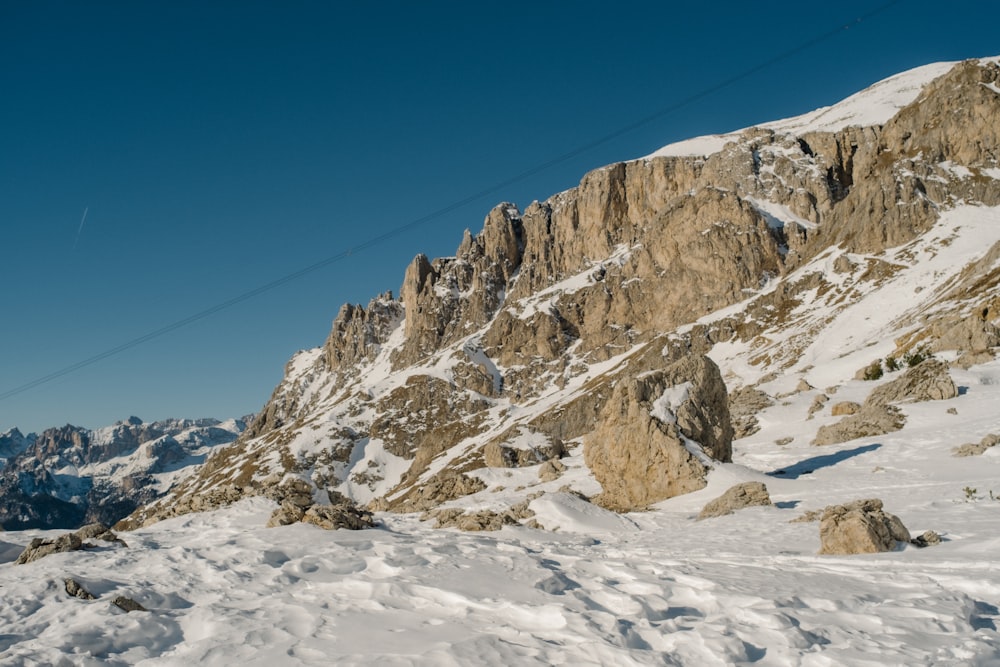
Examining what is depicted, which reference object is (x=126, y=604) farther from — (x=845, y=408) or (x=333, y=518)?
(x=845, y=408)

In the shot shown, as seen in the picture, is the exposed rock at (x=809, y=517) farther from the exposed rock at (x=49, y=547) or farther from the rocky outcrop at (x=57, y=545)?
the exposed rock at (x=49, y=547)

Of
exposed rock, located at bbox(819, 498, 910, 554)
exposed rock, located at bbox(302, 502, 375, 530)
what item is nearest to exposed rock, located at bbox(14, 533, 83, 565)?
exposed rock, located at bbox(302, 502, 375, 530)

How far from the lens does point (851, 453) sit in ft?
89.6

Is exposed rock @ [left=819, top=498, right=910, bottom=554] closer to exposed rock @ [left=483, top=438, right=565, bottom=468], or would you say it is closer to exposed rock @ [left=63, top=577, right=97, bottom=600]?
exposed rock @ [left=63, top=577, right=97, bottom=600]

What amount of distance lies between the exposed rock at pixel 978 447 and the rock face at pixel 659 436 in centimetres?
924

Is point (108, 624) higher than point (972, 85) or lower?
lower

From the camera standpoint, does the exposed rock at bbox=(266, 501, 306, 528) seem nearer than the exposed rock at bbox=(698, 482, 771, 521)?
Yes

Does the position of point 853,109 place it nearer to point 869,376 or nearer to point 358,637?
point 869,376

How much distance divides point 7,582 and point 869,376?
51791 mm

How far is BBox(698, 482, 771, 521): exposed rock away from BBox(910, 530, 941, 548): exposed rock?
7.65 m

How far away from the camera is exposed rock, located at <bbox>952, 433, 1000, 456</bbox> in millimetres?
21969

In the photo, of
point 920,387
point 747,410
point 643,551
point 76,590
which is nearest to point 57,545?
point 76,590

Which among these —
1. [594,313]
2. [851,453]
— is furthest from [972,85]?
[851,453]

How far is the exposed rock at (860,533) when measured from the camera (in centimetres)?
1233
